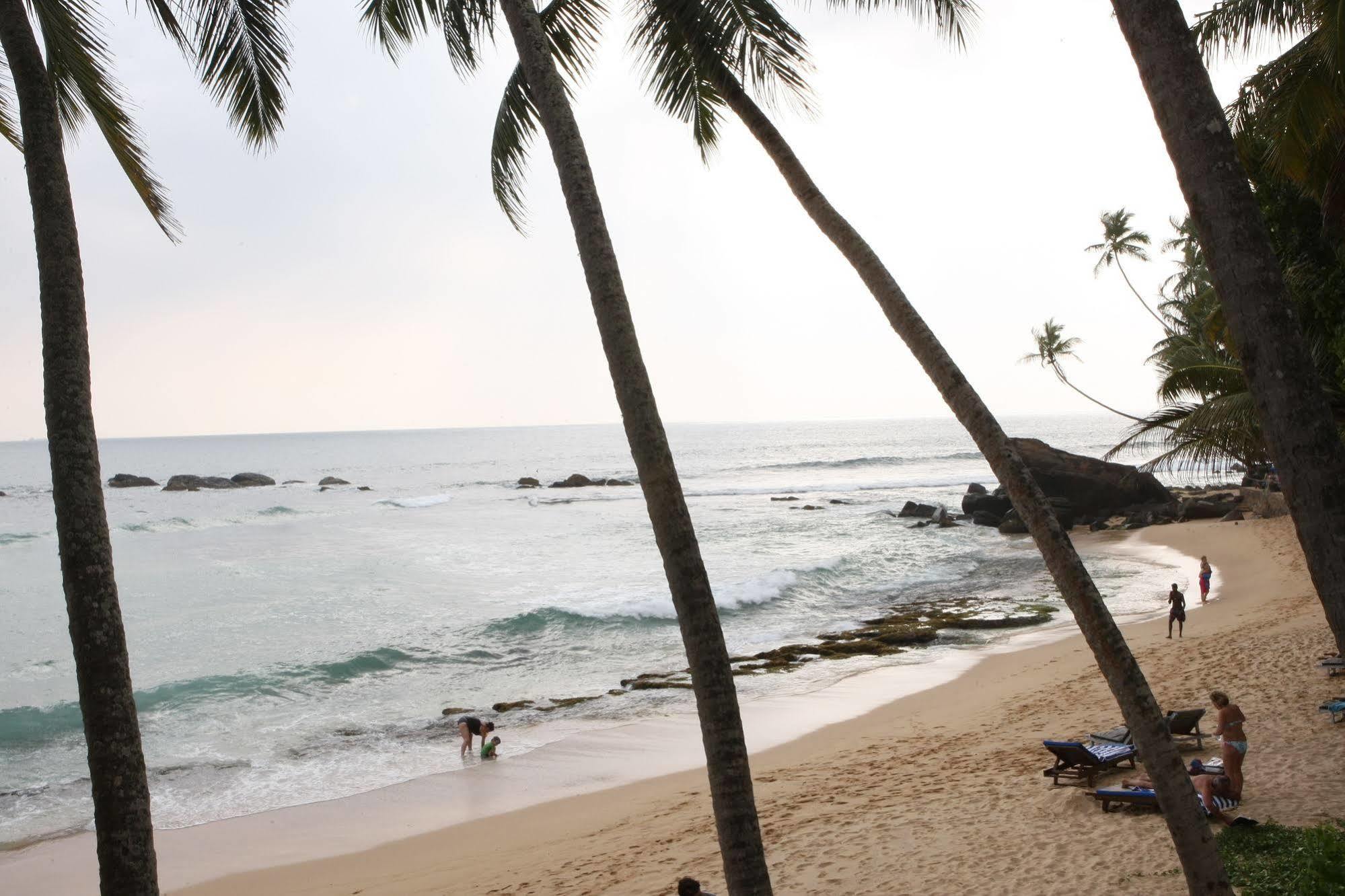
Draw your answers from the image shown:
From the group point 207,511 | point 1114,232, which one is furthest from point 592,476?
point 1114,232

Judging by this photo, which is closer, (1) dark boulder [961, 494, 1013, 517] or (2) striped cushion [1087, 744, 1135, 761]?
(2) striped cushion [1087, 744, 1135, 761]

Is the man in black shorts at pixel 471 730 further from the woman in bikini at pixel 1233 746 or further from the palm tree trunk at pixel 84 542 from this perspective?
the woman in bikini at pixel 1233 746

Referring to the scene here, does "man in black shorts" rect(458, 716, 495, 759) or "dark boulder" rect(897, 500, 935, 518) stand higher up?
"dark boulder" rect(897, 500, 935, 518)

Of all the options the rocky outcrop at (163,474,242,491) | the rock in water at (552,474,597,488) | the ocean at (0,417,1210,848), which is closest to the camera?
the ocean at (0,417,1210,848)

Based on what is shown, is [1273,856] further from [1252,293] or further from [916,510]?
[916,510]

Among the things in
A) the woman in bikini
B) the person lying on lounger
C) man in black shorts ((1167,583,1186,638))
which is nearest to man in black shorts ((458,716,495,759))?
the person lying on lounger

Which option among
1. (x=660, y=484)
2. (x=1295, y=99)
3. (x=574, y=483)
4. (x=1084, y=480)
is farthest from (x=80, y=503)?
(x=574, y=483)

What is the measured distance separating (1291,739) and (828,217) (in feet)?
21.7

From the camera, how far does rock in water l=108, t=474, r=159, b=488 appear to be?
271 ft

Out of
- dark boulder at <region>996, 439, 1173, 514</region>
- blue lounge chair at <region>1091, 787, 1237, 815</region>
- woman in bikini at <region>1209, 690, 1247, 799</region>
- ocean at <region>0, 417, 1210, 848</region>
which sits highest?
dark boulder at <region>996, 439, 1173, 514</region>

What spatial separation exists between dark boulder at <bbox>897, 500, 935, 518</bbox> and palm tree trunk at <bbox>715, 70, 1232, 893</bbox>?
4029cm

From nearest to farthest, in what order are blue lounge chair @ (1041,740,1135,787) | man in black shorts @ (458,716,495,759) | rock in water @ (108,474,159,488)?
blue lounge chair @ (1041,740,1135,787), man in black shorts @ (458,716,495,759), rock in water @ (108,474,159,488)

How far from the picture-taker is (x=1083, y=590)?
4.54 meters

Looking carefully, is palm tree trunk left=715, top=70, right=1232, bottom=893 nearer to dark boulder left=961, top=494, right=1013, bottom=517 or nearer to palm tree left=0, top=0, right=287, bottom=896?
palm tree left=0, top=0, right=287, bottom=896
